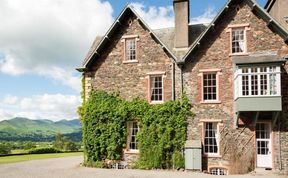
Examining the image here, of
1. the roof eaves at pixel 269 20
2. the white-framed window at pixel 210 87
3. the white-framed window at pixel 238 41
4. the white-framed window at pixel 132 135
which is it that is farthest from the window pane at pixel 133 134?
the roof eaves at pixel 269 20

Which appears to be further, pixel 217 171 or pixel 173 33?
pixel 173 33

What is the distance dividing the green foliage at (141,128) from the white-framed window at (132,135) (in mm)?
418

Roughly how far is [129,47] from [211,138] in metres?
9.27

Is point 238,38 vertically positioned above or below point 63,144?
above

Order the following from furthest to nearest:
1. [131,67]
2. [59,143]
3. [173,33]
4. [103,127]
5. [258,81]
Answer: [59,143]
[173,33]
[131,67]
[103,127]
[258,81]

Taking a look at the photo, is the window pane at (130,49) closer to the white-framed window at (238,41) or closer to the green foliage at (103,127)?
the green foliage at (103,127)

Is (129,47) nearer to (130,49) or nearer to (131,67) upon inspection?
(130,49)

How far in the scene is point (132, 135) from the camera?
22844 mm

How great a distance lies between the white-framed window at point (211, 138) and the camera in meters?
21.2

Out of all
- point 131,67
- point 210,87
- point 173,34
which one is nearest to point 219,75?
point 210,87

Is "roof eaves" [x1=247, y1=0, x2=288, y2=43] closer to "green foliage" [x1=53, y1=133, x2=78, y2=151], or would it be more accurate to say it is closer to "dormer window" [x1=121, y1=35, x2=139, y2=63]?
"dormer window" [x1=121, y1=35, x2=139, y2=63]

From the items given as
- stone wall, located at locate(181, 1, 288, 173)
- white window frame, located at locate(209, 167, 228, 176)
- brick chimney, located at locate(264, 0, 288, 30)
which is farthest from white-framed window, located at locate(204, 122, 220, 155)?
brick chimney, located at locate(264, 0, 288, 30)

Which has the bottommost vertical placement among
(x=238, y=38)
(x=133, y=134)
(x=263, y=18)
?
(x=133, y=134)

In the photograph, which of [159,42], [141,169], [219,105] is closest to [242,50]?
[219,105]
